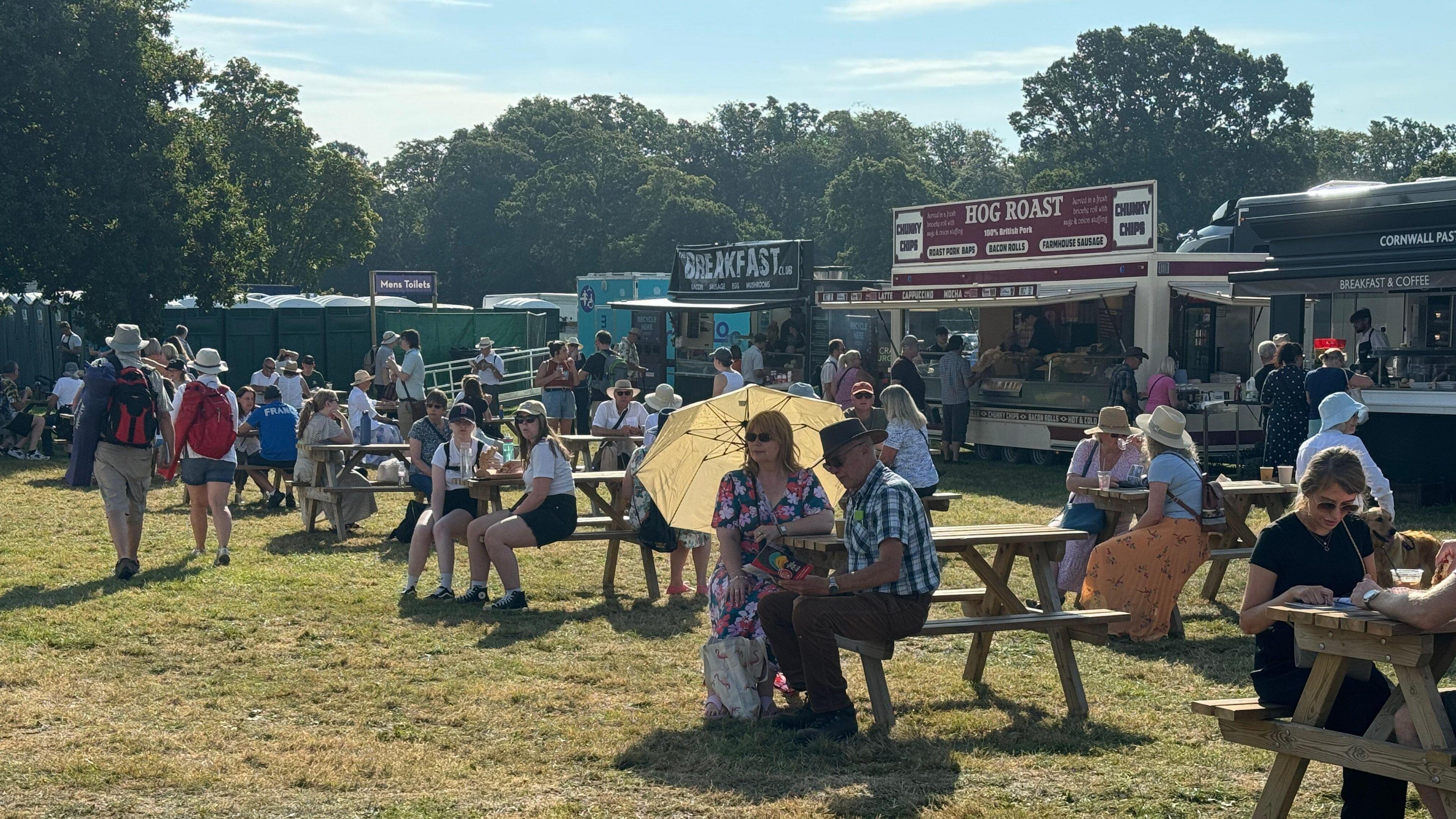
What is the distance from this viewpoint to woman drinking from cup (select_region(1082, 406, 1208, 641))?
7.61m

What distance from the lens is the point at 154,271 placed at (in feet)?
80.9

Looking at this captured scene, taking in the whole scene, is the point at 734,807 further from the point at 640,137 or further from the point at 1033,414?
the point at 640,137

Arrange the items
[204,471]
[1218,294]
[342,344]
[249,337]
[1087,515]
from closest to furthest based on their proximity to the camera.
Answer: [1087,515]
[204,471]
[1218,294]
[249,337]
[342,344]

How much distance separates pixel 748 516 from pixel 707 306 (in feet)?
57.2

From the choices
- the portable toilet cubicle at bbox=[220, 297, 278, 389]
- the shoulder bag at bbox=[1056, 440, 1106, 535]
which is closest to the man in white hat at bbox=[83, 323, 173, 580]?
the shoulder bag at bbox=[1056, 440, 1106, 535]

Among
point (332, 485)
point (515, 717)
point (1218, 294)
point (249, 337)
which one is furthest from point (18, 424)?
point (1218, 294)

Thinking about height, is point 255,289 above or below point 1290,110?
below

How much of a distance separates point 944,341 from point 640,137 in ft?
270

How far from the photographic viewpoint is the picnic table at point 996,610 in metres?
6.09

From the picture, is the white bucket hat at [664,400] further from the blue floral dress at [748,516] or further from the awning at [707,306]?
the awning at [707,306]

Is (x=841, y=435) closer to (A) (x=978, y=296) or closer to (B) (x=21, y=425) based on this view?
(A) (x=978, y=296)

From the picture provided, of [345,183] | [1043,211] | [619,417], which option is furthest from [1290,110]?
[619,417]

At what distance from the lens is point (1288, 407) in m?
12.7

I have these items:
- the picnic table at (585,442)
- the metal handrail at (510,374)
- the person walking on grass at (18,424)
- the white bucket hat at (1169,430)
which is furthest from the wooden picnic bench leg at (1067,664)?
the metal handrail at (510,374)
